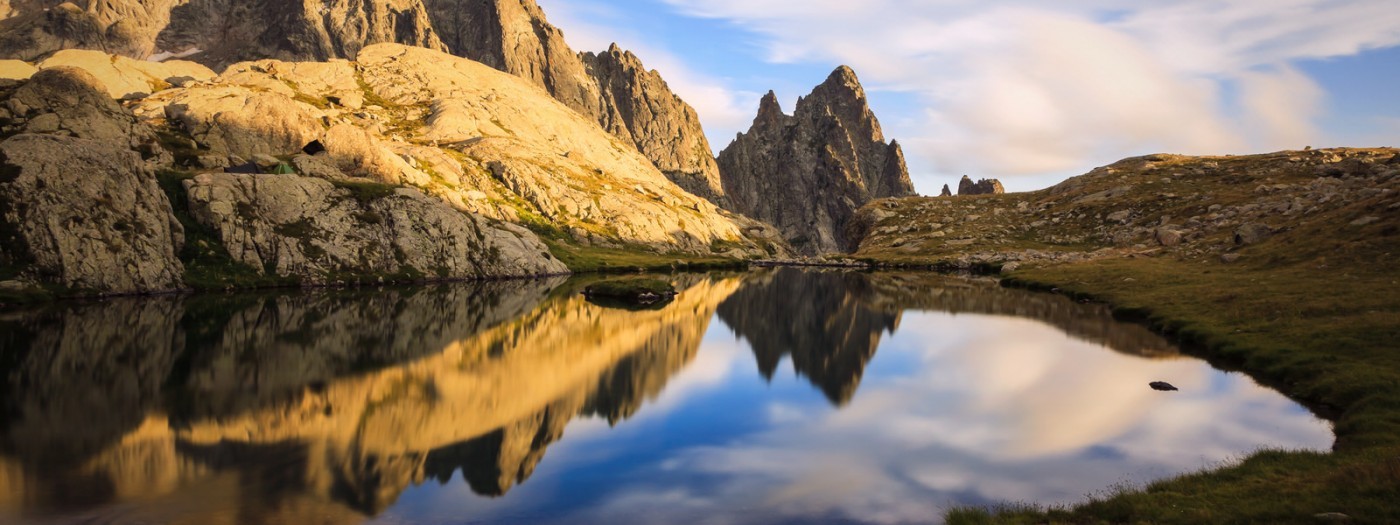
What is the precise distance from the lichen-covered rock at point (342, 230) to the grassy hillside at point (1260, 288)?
317 ft

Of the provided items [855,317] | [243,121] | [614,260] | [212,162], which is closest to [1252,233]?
[855,317]

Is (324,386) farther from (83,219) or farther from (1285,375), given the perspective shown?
(83,219)

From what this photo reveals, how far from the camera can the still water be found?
2095 cm

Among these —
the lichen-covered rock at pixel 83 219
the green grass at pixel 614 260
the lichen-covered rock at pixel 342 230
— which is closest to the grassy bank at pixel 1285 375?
the lichen-covered rock at pixel 83 219

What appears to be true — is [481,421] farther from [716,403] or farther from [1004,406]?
[1004,406]

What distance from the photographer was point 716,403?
38469 mm

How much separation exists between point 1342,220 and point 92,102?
6978 inches

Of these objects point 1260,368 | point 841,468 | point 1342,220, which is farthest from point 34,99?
point 1342,220

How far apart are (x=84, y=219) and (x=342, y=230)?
31001mm

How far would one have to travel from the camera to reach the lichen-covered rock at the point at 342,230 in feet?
299

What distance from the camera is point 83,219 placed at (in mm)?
73250

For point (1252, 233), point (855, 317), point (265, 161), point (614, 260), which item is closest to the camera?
point (855, 317)

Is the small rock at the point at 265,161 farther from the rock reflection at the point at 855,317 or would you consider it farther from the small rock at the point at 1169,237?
the small rock at the point at 1169,237

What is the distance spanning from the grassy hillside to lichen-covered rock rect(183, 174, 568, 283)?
9674cm
